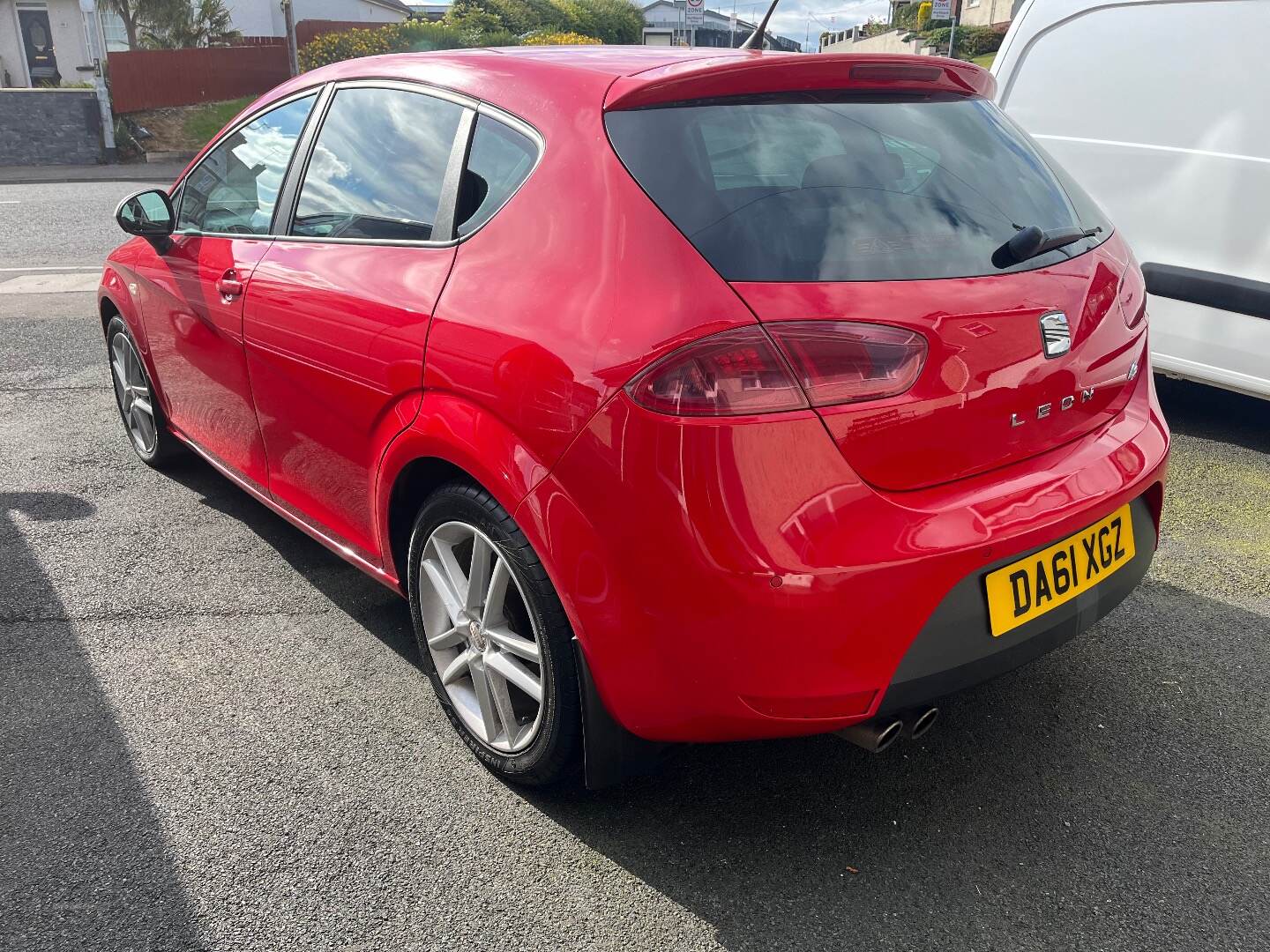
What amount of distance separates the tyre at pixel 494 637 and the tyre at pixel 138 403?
226 centimetres

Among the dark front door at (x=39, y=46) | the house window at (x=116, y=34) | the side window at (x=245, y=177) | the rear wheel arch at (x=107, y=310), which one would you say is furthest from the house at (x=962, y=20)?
the side window at (x=245, y=177)

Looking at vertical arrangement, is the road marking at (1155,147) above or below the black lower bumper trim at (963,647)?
above

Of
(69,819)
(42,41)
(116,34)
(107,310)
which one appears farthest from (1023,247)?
(116,34)

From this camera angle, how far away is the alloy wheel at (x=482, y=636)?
2.41 metres

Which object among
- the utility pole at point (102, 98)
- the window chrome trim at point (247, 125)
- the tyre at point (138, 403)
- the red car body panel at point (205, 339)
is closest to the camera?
the window chrome trim at point (247, 125)

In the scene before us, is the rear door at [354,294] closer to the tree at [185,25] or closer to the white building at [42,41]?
the tree at [185,25]

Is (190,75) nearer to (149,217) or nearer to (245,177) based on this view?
(149,217)

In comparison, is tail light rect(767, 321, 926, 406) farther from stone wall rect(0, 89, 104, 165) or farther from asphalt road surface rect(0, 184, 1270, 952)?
stone wall rect(0, 89, 104, 165)

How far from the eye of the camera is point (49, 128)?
23547 millimetres

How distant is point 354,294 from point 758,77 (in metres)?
1.13

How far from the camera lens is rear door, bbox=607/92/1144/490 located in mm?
1984

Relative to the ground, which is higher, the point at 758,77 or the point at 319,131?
the point at 758,77

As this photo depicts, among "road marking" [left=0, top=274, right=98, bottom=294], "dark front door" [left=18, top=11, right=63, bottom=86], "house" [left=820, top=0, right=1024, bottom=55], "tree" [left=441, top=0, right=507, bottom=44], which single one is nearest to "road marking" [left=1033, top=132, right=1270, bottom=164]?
"road marking" [left=0, top=274, right=98, bottom=294]

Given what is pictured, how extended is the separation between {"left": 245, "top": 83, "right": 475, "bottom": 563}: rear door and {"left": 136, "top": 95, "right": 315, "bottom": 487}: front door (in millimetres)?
145
